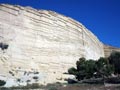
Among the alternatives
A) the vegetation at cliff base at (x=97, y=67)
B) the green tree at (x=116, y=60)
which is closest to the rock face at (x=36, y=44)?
the vegetation at cliff base at (x=97, y=67)

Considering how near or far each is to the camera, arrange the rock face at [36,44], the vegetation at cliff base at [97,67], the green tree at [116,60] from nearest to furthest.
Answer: the vegetation at cliff base at [97,67] < the green tree at [116,60] < the rock face at [36,44]

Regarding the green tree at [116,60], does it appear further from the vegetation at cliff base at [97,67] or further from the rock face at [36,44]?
the rock face at [36,44]

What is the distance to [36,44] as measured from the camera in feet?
136

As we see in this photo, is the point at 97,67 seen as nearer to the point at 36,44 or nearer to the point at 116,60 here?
the point at 116,60

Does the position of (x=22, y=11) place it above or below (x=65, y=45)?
above

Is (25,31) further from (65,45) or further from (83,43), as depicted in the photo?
(83,43)

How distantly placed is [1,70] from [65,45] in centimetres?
1514

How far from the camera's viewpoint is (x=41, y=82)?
36.8 meters

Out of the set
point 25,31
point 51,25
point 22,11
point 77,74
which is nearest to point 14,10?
point 22,11

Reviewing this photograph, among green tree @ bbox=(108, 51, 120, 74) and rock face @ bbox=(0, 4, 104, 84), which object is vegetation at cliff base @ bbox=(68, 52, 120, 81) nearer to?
green tree @ bbox=(108, 51, 120, 74)

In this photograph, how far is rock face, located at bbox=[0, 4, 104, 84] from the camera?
36.8 meters

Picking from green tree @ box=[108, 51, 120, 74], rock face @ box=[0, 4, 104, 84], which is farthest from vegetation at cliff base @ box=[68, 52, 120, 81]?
rock face @ box=[0, 4, 104, 84]

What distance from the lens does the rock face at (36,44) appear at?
3675 centimetres

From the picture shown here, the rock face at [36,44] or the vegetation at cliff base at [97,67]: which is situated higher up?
the rock face at [36,44]
